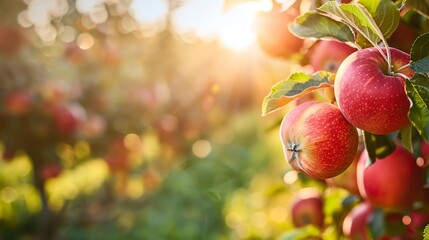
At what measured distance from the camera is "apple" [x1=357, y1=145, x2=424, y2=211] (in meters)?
1.08

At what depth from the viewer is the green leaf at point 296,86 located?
32.1 inches

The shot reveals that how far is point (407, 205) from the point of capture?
114cm

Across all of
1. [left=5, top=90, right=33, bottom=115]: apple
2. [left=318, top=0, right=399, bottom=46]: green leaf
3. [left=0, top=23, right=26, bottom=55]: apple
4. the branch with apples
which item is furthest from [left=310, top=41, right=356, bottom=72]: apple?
[left=0, top=23, right=26, bottom=55]: apple

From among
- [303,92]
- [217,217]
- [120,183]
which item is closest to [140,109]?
[120,183]

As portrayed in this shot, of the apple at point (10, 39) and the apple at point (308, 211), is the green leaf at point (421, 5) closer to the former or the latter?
the apple at point (308, 211)

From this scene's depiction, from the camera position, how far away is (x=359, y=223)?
44.8 inches

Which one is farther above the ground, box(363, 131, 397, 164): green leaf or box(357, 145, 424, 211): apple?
box(363, 131, 397, 164): green leaf

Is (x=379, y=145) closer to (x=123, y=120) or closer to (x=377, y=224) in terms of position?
(x=377, y=224)

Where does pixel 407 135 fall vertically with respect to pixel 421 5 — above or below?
below

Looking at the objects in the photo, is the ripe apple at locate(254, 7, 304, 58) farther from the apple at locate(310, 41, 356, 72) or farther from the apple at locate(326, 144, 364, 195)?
the apple at locate(326, 144, 364, 195)

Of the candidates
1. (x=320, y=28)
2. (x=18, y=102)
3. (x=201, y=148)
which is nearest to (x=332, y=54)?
(x=320, y=28)

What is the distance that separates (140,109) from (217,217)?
152 cm

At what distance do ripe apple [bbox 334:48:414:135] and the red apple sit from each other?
1.32 ft

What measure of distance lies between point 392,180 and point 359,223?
110 millimetres
